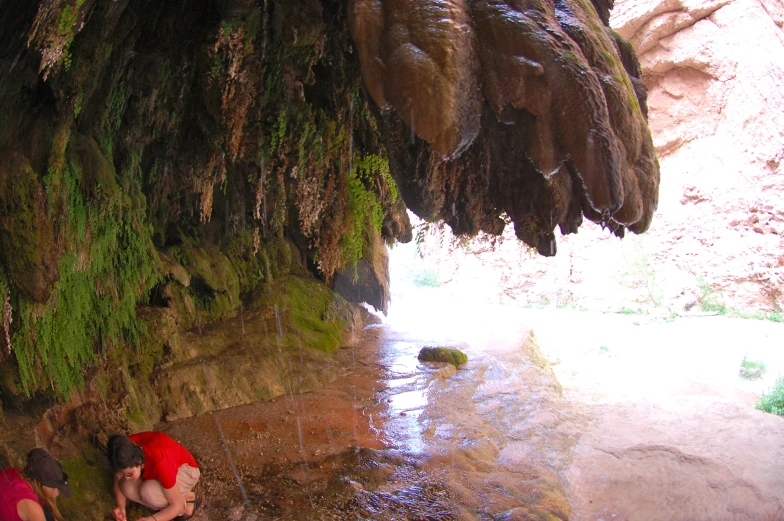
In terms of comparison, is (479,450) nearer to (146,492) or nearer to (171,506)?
(171,506)

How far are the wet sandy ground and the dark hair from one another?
72 cm

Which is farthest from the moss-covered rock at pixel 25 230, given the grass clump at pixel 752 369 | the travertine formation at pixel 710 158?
the travertine formation at pixel 710 158

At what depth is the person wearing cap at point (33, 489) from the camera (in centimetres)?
290

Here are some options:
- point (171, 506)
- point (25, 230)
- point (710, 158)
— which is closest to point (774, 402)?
point (171, 506)

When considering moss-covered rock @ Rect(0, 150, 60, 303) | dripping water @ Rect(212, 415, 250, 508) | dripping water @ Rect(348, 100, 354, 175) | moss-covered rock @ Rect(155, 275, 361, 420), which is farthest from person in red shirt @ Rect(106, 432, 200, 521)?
dripping water @ Rect(348, 100, 354, 175)

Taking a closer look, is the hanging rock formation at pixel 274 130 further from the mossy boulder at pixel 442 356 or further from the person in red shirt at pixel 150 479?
the mossy boulder at pixel 442 356

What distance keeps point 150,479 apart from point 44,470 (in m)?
0.67

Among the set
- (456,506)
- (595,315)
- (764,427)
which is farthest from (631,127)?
(595,315)

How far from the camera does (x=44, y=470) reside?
3131 mm

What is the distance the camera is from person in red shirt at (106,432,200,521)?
3.42 m

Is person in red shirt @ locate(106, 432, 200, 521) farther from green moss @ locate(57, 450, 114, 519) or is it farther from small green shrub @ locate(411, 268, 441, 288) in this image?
small green shrub @ locate(411, 268, 441, 288)

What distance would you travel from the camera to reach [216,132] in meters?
4.68

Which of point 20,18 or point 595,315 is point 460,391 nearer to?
point 20,18

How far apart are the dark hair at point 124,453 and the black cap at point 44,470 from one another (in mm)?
311
